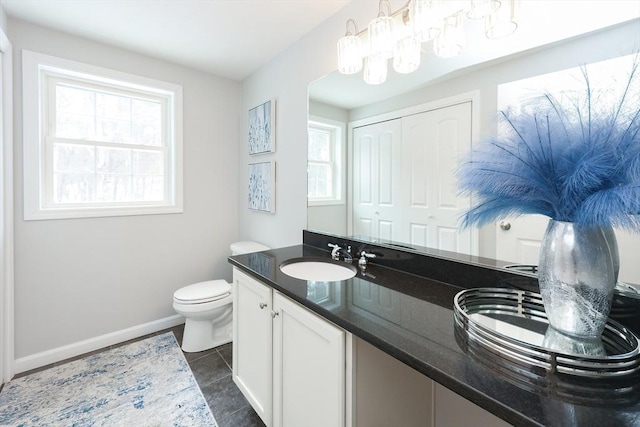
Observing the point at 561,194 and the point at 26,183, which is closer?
the point at 561,194

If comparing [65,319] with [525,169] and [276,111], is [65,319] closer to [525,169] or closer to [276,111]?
[276,111]

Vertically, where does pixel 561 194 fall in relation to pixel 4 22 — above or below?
below

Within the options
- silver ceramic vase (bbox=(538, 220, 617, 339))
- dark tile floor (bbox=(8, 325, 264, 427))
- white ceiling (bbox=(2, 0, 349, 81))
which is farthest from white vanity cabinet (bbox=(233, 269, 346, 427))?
white ceiling (bbox=(2, 0, 349, 81))

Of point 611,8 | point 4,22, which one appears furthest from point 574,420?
point 4,22

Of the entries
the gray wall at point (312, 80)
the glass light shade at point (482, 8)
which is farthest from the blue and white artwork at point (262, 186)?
the glass light shade at point (482, 8)

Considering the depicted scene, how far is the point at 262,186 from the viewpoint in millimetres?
2553

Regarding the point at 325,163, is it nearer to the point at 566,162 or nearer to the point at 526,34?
the point at 526,34

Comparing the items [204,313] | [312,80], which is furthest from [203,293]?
[312,80]

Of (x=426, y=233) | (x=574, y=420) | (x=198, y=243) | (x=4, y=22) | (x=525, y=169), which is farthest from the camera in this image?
(x=198, y=243)

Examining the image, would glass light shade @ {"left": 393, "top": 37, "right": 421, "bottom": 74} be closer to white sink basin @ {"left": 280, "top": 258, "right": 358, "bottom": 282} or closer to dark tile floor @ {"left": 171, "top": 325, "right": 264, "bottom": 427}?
white sink basin @ {"left": 280, "top": 258, "right": 358, "bottom": 282}

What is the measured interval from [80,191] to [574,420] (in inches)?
118

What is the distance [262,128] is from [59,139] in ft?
5.05

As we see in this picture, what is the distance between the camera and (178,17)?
1.89 m

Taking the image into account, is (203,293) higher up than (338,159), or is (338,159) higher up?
(338,159)
